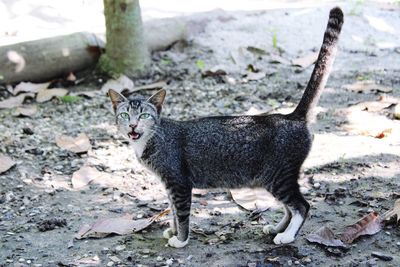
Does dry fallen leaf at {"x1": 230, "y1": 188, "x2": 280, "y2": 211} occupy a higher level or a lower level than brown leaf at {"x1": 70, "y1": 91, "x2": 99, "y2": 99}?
higher

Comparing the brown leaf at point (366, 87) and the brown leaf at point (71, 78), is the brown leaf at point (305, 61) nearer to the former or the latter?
the brown leaf at point (366, 87)

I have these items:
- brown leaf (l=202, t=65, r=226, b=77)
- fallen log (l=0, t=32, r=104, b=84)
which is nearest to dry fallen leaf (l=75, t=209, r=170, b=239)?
fallen log (l=0, t=32, r=104, b=84)

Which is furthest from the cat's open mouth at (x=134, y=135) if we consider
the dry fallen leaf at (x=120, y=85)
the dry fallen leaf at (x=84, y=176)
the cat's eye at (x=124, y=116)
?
the dry fallen leaf at (x=120, y=85)

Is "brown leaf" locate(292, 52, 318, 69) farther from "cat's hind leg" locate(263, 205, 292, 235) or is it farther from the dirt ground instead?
"cat's hind leg" locate(263, 205, 292, 235)

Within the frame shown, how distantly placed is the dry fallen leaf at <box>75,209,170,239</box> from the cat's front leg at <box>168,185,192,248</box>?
352 mm

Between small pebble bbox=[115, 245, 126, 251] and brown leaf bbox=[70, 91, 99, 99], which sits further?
brown leaf bbox=[70, 91, 99, 99]

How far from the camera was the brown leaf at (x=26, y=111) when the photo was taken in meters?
7.14

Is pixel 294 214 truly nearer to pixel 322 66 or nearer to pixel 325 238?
pixel 325 238

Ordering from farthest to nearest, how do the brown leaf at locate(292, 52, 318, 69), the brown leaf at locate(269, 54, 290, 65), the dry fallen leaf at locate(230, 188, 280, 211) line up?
the brown leaf at locate(269, 54, 290, 65) → the brown leaf at locate(292, 52, 318, 69) → the dry fallen leaf at locate(230, 188, 280, 211)

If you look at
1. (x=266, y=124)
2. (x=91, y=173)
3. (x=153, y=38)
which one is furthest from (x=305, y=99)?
(x=153, y=38)

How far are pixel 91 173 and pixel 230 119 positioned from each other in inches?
66.6

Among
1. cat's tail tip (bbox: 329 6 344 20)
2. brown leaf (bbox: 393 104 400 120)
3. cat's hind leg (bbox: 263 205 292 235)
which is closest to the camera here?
cat's tail tip (bbox: 329 6 344 20)

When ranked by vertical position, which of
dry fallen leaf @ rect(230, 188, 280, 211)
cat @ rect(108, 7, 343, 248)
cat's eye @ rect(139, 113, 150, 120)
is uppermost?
cat's eye @ rect(139, 113, 150, 120)

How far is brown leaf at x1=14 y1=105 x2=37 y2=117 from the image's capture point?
7.14 meters
